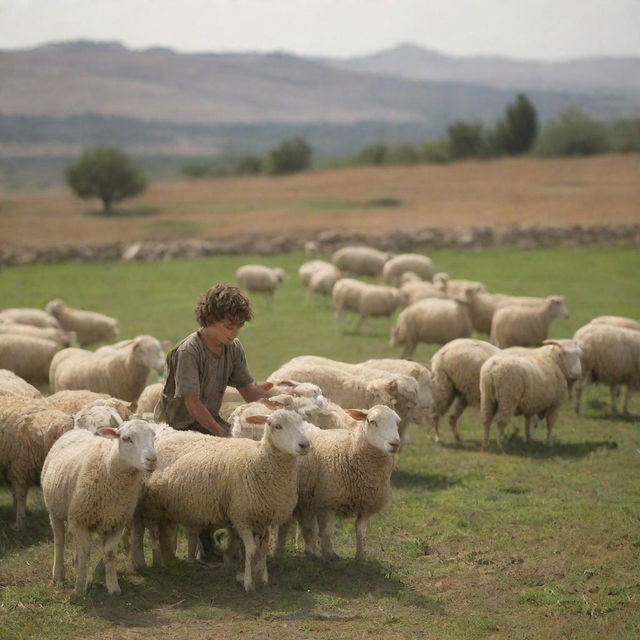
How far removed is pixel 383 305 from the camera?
65.1ft

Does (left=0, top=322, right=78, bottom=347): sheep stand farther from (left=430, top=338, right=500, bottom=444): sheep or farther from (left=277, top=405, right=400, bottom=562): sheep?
(left=277, top=405, right=400, bottom=562): sheep

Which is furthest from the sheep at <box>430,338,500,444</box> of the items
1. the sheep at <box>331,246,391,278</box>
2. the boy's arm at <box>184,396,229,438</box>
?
the sheep at <box>331,246,391,278</box>

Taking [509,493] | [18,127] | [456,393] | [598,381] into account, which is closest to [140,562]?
[509,493]

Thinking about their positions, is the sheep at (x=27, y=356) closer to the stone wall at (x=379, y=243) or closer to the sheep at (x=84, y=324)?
the sheep at (x=84, y=324)

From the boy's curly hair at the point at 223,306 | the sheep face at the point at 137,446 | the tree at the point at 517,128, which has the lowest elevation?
the sheep face at the point at 137,446

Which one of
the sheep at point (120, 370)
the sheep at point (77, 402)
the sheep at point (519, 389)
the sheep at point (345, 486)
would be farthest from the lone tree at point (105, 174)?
the sheep at point (345, 486)

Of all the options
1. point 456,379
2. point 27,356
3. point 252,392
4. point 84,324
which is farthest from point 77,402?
point 84,324

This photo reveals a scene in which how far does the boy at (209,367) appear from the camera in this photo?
746 cm

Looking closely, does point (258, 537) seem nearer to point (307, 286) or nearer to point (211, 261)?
point (307, 286)

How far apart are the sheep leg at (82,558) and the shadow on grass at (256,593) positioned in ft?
0.29

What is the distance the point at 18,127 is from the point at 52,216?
132617 millimetres

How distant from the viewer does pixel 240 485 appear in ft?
23.0

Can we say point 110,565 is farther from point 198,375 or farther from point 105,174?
point 105,174

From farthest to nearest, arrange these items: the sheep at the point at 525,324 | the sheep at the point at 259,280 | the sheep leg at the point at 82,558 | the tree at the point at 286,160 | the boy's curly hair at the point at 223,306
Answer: the tree at the point at 286,160, the sheep at the point at 259,280, the sheep at the point at 525,324, the boy's curly hair at the point at 223,306, the sheep leg at the point at 82,558
